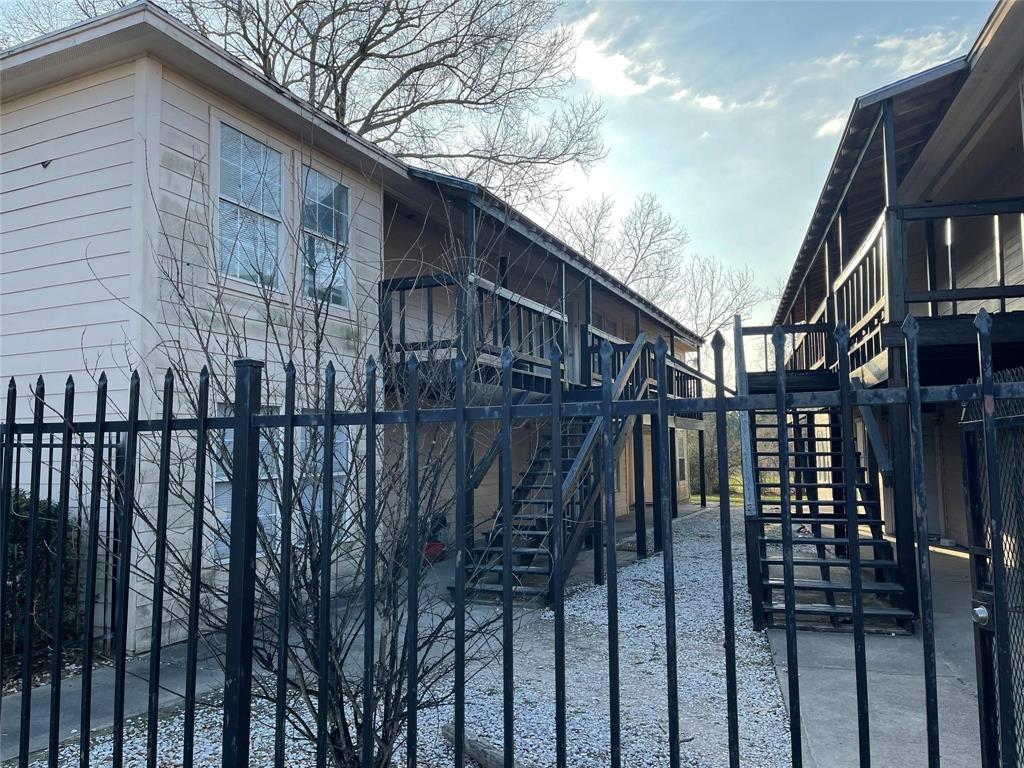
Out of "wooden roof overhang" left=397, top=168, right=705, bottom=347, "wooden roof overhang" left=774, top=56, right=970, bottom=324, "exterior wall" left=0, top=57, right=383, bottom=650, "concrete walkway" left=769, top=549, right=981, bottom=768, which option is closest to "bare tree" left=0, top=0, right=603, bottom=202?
"wooden roof overhang" left=397, top=168, right=705, bottom=347

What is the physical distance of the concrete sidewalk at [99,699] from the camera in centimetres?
423

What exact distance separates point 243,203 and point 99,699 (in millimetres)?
4654

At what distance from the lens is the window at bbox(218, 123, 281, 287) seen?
6.94 meters

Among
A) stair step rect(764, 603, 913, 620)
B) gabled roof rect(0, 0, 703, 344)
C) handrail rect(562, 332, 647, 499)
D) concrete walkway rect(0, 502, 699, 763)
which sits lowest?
concrete walkway rect(0, 502, 699, 763)

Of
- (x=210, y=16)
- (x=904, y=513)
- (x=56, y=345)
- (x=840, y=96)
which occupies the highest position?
(x=210, y=16)

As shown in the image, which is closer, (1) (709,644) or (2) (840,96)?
(1) (709,644)

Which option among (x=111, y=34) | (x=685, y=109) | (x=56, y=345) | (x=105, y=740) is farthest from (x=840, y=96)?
(x=105, y=740)

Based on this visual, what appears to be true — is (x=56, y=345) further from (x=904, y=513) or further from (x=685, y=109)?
(x=685, y=109)

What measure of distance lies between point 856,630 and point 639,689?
10.8 ft

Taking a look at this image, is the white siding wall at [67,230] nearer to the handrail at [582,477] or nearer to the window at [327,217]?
the window at [327,217]

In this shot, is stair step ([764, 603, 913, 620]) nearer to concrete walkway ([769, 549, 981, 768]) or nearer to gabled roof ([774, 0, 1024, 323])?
concrete walkway ([769, 549, 981, 768])

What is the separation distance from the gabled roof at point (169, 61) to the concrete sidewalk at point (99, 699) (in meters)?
4.12

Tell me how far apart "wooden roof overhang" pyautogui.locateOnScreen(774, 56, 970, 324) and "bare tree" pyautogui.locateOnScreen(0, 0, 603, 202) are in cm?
666

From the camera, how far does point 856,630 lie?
1.98 metres
